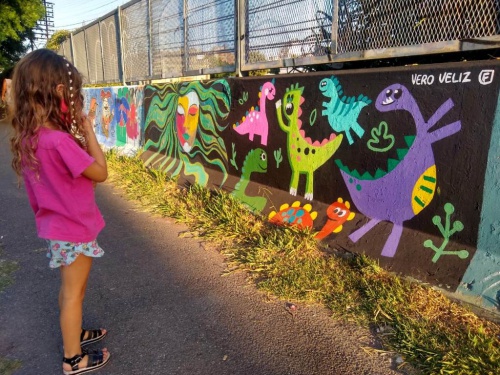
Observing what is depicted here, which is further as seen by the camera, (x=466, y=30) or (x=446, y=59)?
(x=446, y=59)

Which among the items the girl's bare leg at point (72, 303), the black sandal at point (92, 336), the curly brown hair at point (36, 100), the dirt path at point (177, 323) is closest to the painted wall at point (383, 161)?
the dirt path at point (177, 323)

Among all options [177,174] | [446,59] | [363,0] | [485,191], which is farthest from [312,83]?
[177,174]

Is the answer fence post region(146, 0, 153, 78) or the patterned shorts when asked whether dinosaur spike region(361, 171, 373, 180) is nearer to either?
the patterned shorts

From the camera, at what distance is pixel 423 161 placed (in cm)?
287

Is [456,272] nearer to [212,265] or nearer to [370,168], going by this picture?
[370,168]

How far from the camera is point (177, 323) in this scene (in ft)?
8.43

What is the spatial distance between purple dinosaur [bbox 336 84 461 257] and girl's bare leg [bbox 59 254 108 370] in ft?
7.02

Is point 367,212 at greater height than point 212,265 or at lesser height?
greater

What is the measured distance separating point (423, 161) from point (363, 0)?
1.51 meters

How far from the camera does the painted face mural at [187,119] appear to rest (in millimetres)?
5492

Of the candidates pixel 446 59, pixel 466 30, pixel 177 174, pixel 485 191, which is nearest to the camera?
pixel 485 191

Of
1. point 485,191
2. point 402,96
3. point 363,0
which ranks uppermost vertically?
point 363,0

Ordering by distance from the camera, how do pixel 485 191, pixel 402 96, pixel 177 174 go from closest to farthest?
pixel 485 191 < pixel 402 96 < pixel 177 174

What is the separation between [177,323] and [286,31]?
3062 mm
